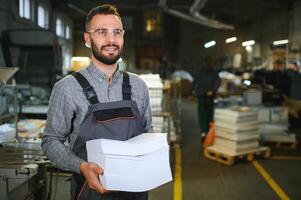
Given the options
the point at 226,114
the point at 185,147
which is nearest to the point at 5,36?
the point at 185,147

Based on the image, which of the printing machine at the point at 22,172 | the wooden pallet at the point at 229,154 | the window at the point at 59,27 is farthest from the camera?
the window at the point at 59,27

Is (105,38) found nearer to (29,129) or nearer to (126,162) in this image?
(126,162)

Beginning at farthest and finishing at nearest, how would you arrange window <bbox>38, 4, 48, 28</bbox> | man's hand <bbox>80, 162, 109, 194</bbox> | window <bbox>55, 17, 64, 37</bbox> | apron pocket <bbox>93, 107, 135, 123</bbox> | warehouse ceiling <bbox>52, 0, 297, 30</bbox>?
window <bbox>55, 17, 64, 37</bbox> < warehouse ceiling <bbox>52, 0, 297, 30</bbox> < window <bbox>38, 4, 48, 28</bbox> < apron pocket <bbox>93, 107, 135, 123</bbox> < man's hand <bbox>80, 162, 109, 194</bbox>

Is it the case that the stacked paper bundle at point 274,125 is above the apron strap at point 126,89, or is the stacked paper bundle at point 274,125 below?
below

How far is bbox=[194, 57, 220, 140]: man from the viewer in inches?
295

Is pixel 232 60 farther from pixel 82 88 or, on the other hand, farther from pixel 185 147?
pixel 82 88

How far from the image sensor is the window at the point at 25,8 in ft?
34.7

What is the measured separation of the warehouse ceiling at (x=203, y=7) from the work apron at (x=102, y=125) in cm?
1108

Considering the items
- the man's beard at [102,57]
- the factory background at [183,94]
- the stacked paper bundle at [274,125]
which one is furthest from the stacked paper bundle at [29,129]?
the stacked paper bundle at [274,125]

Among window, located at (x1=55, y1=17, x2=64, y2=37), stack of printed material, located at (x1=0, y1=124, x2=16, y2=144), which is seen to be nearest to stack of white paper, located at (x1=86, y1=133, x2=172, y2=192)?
stack of printed material, located at (x1=0, y1=124, x2=16, y2=144)

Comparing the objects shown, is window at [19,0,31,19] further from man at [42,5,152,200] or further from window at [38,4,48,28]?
man at [42,5,152,200]

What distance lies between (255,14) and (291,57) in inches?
220

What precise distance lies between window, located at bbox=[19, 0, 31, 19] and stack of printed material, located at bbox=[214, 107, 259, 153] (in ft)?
23.4

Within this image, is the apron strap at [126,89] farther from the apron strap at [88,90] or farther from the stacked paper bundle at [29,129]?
the stacked paper bundle at [29,129]
